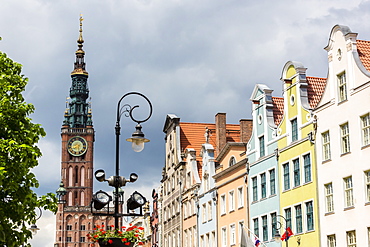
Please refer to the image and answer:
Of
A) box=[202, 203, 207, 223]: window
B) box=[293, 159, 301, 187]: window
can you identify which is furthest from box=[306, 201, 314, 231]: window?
box=[202, 203, 207, 223]: window

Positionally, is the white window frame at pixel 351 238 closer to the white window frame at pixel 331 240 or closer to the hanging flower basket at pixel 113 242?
the white window frame at pixel 331 240

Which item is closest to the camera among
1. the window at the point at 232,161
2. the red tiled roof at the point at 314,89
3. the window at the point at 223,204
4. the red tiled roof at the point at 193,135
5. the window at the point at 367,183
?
the window at the point at 367,183

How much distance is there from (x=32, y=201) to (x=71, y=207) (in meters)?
138

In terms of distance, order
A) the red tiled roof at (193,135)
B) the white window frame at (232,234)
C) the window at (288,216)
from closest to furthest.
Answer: the window at (288,216) → the white window frame at (232,234) → the red tiled roof at (193,135)

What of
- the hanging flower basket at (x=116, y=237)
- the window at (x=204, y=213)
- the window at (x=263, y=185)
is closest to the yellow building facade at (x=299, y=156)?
the window at (x=263, y=185)

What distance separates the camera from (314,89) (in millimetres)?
40719

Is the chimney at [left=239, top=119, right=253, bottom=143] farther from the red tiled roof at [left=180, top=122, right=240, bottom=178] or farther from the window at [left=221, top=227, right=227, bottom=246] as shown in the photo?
the red tiled roof at [left=180, top=122, right=240, bottom=178]

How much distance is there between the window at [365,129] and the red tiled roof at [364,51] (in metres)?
2.55

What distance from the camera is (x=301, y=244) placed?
3866cm

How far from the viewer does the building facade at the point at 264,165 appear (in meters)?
42.5

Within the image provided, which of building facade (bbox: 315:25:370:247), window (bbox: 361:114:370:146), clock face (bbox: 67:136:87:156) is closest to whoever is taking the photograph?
window (bbox: 361:114:370:146)

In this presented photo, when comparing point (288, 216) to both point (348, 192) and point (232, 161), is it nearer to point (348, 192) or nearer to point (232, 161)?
point (348, 192)

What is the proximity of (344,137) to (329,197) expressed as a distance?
10.6 feet

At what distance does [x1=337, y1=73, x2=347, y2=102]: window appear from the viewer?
116 feet
